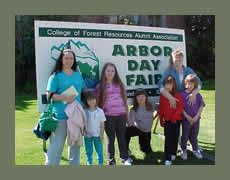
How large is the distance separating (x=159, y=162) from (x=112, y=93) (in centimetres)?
148

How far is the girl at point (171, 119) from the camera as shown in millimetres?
4023

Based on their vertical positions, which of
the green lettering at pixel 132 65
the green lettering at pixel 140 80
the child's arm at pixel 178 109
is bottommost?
the child's arm at pixel 178 109

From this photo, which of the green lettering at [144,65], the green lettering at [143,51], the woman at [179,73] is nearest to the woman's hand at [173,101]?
the woman at [179,73]

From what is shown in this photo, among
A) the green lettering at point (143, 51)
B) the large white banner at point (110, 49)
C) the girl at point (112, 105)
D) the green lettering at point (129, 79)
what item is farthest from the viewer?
the green lettering at point (143, 51)

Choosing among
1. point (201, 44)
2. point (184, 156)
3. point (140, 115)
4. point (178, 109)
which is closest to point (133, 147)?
point (140, 115)

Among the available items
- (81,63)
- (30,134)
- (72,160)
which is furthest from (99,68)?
(30,134)

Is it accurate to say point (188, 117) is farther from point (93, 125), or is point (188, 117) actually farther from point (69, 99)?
point (69, 99)

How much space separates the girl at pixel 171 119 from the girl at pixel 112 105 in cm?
67

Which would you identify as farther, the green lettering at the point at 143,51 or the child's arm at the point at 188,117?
the green lettering at the point at 143,51

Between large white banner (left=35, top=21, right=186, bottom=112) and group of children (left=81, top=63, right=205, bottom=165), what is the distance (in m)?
0.44

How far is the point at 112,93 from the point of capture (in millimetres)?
3893

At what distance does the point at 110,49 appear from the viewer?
455 centimetres

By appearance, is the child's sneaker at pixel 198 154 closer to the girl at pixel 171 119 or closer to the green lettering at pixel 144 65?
the girl at pixel 171 119

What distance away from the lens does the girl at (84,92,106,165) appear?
3680 mm
